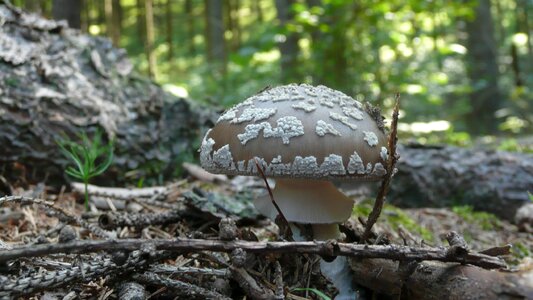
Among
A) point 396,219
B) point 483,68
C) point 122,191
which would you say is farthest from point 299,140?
point 483,68

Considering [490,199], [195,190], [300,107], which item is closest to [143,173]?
[195,190]

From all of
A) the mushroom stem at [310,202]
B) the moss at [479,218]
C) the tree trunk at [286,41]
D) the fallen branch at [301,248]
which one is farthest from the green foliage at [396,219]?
the tree trunk at [286,41]

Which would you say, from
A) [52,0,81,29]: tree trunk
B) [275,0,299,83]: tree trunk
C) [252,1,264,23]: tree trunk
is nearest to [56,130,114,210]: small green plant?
[52,0,81,29]: tree trunk

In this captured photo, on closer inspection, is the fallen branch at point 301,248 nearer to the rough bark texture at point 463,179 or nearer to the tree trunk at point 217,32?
the rough bark texture at point 463,179

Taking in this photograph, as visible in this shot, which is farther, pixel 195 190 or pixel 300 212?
pixel 195 190

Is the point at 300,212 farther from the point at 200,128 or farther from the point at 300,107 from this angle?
the point at 200,128

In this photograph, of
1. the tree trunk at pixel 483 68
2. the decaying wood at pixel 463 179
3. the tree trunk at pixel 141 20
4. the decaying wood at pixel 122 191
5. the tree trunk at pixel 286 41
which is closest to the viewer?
the decaying wood at pixel 122 191

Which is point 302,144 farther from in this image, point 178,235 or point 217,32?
point 217,32
